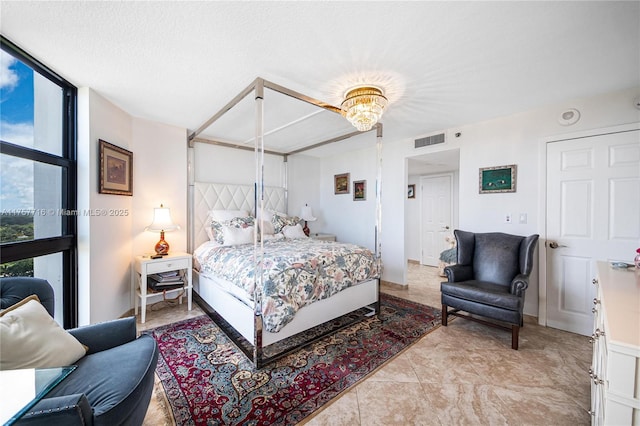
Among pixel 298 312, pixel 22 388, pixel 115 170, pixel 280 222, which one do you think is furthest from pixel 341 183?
pixel 22 388

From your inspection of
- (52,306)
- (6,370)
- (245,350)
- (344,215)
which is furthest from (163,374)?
(344,215)

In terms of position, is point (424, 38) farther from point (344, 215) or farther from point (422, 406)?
point (344, 215)

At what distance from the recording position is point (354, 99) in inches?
89.9

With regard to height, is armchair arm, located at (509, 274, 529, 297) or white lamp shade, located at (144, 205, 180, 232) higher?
white lamp shade, located at (144, 205, 180, 232)

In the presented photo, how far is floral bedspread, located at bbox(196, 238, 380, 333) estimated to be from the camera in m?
2.10

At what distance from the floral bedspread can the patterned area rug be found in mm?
384

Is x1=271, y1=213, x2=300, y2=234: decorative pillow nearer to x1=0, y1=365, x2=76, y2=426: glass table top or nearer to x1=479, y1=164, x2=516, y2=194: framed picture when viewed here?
x1=479, y1=164, x2=516, y2=194: framed picture

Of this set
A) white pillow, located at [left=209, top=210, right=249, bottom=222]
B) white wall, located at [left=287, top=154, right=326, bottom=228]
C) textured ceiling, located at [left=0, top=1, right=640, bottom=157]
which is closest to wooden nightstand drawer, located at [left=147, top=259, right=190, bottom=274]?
white pillow, located at [left=209, top=210, right=249, bottom=222]

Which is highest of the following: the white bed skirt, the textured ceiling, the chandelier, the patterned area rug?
the textured ceiling

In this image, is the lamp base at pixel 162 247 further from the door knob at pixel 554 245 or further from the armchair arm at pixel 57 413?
the door knob at pixel 554 245

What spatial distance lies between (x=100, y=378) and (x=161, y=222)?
7.16ft

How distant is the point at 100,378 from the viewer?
121 cm

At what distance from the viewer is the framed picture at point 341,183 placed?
502 cm

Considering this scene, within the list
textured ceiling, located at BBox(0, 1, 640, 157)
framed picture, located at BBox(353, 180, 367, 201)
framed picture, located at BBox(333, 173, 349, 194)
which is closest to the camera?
textured ceiling, located at BBox(0, 1, 640, 157)
